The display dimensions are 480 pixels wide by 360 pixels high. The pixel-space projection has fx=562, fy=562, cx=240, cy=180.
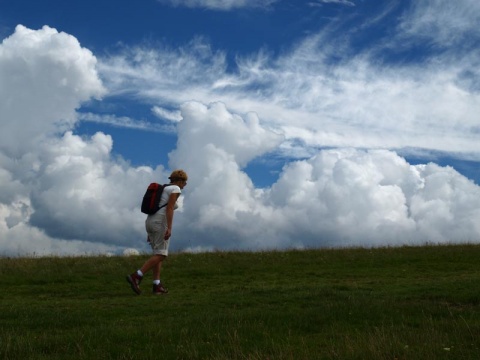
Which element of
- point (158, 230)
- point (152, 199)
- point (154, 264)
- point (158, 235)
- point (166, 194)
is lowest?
point (154, 264)

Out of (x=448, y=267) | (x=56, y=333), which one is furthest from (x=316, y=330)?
(x=448, y=267)

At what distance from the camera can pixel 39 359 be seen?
6660 mm

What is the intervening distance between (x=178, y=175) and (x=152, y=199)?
0.85m

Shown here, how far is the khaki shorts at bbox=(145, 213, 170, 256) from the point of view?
1277 cm

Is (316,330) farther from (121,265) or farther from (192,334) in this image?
(121,265)

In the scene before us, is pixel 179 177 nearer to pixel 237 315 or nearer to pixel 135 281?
pixel 135 281

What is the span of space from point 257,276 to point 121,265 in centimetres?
498

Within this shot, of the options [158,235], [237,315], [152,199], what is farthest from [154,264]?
[237,315]

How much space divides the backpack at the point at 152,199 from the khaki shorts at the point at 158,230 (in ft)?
0.52

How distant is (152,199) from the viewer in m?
12.8

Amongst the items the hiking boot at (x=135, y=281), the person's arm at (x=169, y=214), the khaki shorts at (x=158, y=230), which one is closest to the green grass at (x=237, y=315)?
the hiking boot at (x=135, y=281)

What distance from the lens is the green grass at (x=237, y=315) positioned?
6859mm

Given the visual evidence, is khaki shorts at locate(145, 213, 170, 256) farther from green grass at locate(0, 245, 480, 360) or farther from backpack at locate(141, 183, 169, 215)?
green grass at locate(0, 245, 480, 360)

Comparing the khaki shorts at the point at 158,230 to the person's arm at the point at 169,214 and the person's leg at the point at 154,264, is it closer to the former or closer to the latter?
the person's leg at the point at 154,264
